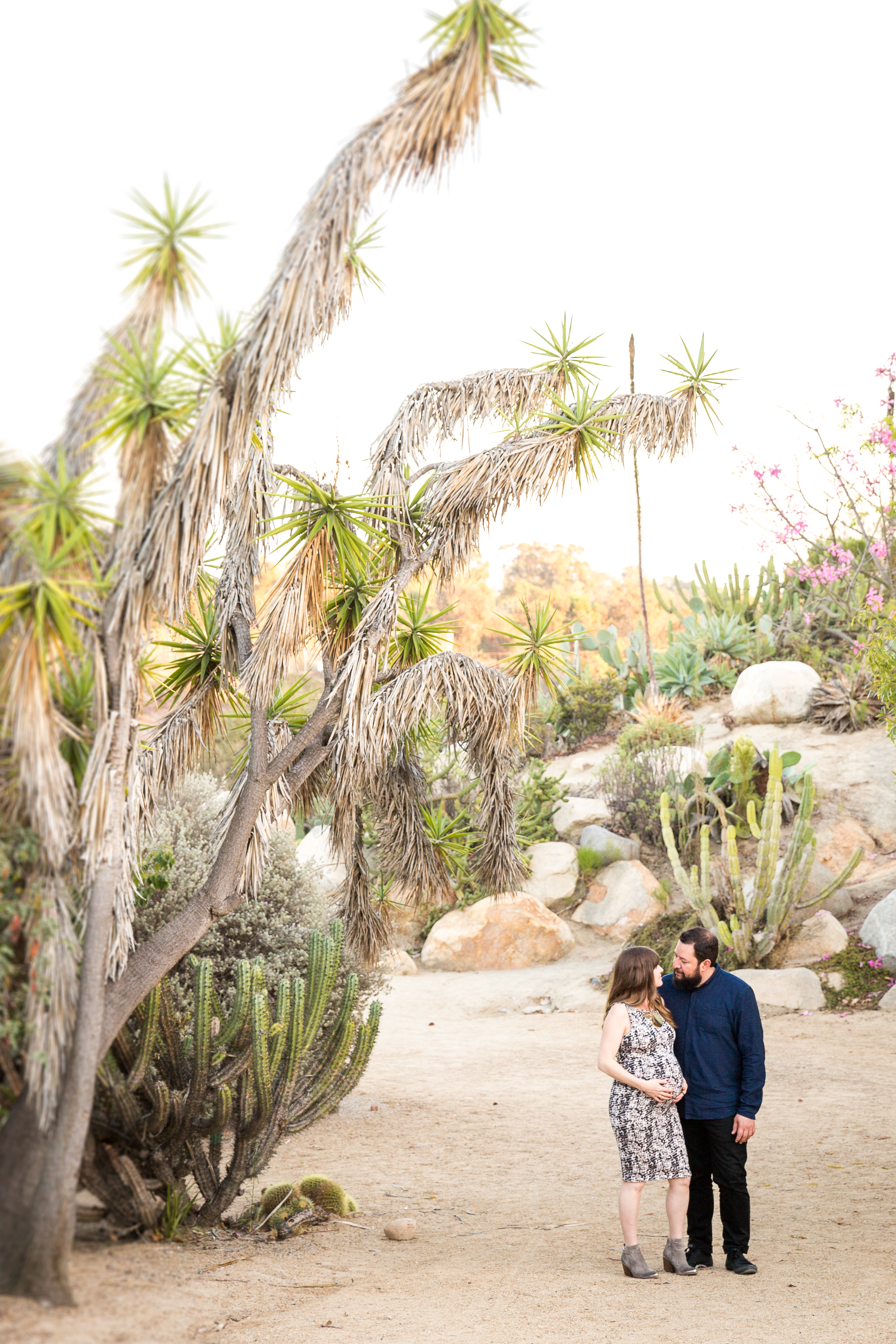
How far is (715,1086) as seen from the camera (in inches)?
178

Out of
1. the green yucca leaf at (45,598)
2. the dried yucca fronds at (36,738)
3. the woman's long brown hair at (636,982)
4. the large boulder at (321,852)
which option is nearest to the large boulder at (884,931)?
the large boulder at (321,852)

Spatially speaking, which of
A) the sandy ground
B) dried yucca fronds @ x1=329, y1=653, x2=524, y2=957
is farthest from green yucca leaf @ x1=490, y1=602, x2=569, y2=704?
the sandy ground

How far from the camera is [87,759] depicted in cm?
368

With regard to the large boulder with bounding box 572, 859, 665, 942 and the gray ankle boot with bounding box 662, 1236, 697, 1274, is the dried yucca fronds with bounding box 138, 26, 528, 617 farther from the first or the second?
the large boulder with bounding box 572, 859, 665, 942

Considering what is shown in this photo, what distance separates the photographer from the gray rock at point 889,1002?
33.2ft

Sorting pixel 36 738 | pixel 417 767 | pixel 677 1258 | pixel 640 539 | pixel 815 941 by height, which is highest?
pixel 640 539

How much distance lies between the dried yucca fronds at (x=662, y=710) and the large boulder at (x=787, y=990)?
240 inches

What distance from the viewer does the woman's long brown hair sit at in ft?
14.5

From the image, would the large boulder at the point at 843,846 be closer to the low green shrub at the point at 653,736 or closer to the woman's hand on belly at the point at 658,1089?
the low green shrub at the point at 653,736

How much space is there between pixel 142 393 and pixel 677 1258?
4.00 meters

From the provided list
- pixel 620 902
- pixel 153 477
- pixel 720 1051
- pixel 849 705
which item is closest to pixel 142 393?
pixel 153 477

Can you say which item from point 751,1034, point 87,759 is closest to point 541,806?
point 751,1034

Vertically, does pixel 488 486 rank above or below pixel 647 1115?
above

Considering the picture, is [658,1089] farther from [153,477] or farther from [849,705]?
[849,705]
